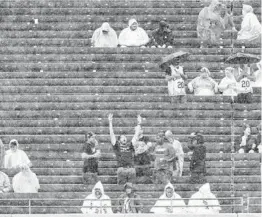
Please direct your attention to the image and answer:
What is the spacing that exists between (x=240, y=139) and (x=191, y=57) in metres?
2.74

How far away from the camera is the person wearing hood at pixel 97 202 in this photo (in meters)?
32.7

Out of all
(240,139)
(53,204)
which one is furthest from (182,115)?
(53,204)

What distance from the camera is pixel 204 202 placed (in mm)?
33375

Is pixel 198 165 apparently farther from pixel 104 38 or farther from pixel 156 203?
pixel 104 38

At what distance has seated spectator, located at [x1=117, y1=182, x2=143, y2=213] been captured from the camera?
106ft

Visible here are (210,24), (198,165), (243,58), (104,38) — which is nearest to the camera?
(198,165)

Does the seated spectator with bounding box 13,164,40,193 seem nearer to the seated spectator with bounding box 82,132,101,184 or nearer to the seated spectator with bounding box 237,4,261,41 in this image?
the seated spectator with bounding box 82,132,101,184

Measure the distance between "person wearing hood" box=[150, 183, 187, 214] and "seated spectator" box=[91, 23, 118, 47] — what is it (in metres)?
5.71

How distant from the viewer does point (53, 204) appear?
34312 mm

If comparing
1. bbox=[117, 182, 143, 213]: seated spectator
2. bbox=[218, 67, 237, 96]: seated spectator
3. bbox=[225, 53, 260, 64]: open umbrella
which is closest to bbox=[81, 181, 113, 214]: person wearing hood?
bbox=[117, 182, 143, 213]: seated spectator

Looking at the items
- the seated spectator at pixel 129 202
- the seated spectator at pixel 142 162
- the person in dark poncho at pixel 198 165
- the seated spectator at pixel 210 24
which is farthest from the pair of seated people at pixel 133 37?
the seated spectator at pixel 129 202

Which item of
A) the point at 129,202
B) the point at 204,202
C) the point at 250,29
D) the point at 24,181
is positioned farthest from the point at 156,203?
the point at 250,29

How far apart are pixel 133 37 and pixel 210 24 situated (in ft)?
6.02

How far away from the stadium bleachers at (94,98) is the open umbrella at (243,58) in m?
0.69
